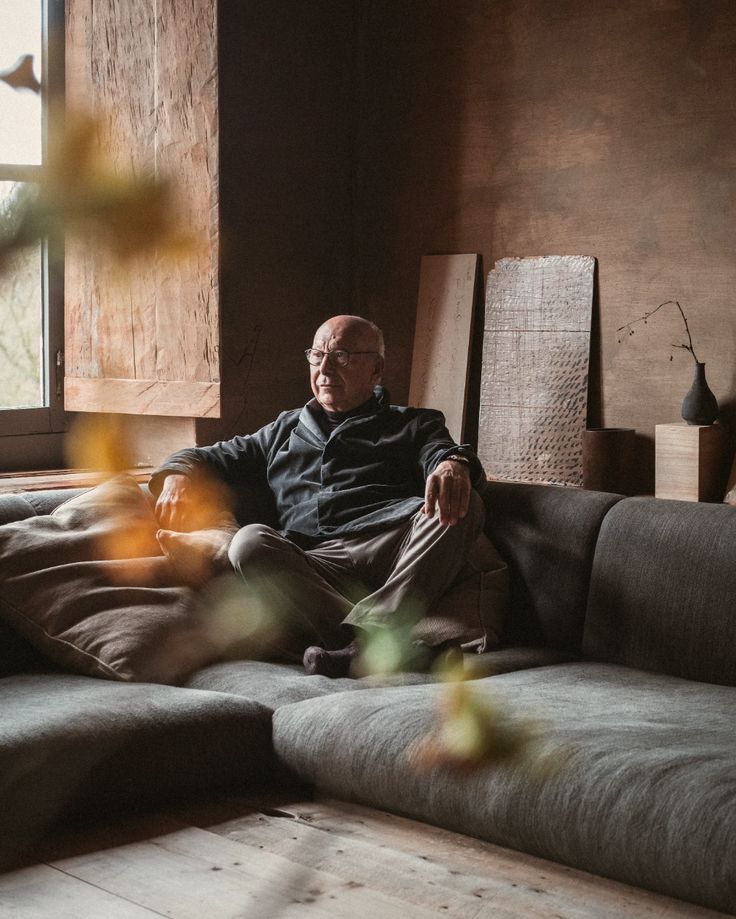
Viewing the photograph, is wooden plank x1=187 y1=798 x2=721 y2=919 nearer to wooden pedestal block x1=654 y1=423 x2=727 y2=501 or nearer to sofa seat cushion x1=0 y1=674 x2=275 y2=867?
sofa seat cushion x1=0 y1=674 x2=275 y2=867

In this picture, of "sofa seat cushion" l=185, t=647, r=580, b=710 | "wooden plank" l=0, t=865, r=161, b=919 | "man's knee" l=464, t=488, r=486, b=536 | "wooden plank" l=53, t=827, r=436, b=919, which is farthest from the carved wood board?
"wooden plank" l=0, t=865, r=161, b=919

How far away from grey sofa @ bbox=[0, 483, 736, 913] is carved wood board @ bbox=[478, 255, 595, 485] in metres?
0.81

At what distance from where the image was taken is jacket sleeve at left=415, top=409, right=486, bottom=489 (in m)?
2.96

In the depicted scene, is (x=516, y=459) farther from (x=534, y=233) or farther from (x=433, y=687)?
(x=433, y=687)

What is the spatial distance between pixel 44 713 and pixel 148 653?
16.6 inches

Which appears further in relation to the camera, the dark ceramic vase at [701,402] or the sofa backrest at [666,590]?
the dark ceramic vase at [701,402]

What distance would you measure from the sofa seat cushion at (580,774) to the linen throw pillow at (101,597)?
0.38m

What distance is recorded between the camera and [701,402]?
3.41m

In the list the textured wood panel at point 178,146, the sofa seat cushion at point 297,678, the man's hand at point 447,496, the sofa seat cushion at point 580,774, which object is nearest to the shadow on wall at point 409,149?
the textured wood panel at point 178,146

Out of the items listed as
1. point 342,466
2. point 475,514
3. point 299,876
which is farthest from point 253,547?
point 299,876

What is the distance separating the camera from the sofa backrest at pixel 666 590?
2574 mm

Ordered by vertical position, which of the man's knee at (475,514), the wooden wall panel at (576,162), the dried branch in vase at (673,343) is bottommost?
the man's knee at (475,514)

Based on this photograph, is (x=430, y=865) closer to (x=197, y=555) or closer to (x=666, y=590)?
(x=666, y=590)

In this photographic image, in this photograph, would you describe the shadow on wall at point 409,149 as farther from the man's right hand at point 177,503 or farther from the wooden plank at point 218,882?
the wooden plank at point 218,882
